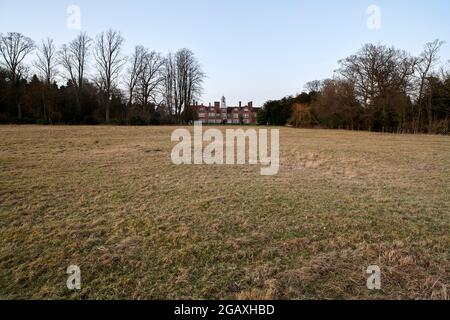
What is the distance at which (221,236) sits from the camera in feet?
14.2

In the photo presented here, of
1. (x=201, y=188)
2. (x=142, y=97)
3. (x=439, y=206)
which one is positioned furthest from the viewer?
(x=142, y=97)

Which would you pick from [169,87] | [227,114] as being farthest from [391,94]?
[227,114]

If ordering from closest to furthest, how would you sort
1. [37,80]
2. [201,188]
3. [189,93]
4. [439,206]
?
1. [439,206]
2. [201,188]
3. [37,80]
4. [189,93]

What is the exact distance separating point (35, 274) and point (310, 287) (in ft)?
10.4

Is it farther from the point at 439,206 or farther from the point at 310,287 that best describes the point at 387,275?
the point at 439,206

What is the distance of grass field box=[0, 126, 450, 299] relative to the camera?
3.04 meters

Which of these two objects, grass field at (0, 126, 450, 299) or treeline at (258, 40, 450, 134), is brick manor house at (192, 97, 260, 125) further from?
grass field at (0, 126, 450, 299)

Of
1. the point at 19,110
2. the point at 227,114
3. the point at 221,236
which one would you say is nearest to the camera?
the point at 221,236

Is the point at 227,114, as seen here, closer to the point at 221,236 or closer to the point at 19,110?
the point at 19,110

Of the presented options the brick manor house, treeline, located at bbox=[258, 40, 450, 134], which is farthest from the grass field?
the brick manor house

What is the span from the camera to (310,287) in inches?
119

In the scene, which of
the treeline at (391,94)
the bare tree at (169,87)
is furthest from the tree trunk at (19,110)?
the treeline at (391,94)

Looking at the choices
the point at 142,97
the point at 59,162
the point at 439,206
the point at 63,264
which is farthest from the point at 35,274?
the point at 142,97
